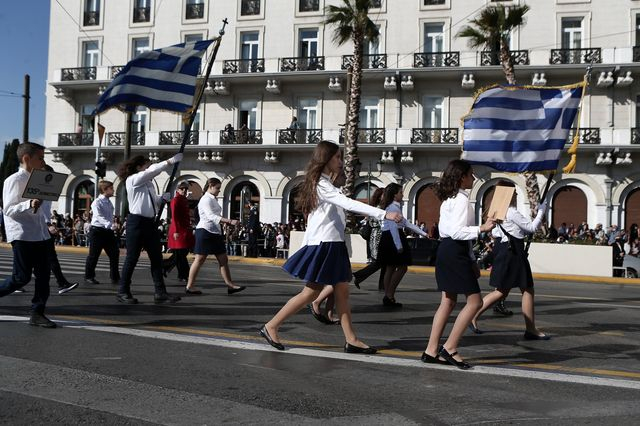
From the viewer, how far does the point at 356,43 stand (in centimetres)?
2708

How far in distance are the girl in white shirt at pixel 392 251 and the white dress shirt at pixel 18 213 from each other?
187 inches

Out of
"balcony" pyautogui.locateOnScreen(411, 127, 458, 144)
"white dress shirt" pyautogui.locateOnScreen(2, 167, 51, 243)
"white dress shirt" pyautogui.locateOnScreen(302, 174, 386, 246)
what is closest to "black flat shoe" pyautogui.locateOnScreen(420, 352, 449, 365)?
"white dress shirt" pyautogui.locateOnScreen(302, 174, 386, 246)

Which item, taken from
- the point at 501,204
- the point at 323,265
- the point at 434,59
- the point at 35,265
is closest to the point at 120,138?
the point at 434,59

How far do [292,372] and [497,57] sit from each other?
28507mm

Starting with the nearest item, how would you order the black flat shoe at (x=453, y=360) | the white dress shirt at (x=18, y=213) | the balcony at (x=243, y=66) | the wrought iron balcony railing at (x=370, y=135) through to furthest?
the black flat shoe at (x=453, y=360) < the white dress shirt at (x=18, y=213) < the wrought iron balcony railing at (x=370, y=135) < the balcony at (x=243, y=66)

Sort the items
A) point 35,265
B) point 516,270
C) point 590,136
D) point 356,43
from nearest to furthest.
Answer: point 35,265, point 516,270, point 356,43, point 590,136

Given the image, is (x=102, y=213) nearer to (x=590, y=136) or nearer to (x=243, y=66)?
(x=243, y=66)

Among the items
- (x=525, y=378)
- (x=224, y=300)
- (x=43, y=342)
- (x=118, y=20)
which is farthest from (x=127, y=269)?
(x=118, y=20)

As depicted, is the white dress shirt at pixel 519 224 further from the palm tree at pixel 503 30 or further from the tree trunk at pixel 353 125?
the palm tree at pixel 503 30

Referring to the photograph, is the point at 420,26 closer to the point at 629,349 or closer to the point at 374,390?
the point at 629,349

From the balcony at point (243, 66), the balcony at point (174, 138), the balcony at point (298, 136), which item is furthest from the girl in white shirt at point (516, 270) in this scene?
the balcony at point (174, 138)

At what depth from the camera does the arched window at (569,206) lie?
31158mm

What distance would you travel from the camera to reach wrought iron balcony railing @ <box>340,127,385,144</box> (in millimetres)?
32531

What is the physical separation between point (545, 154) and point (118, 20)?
1317 inches
